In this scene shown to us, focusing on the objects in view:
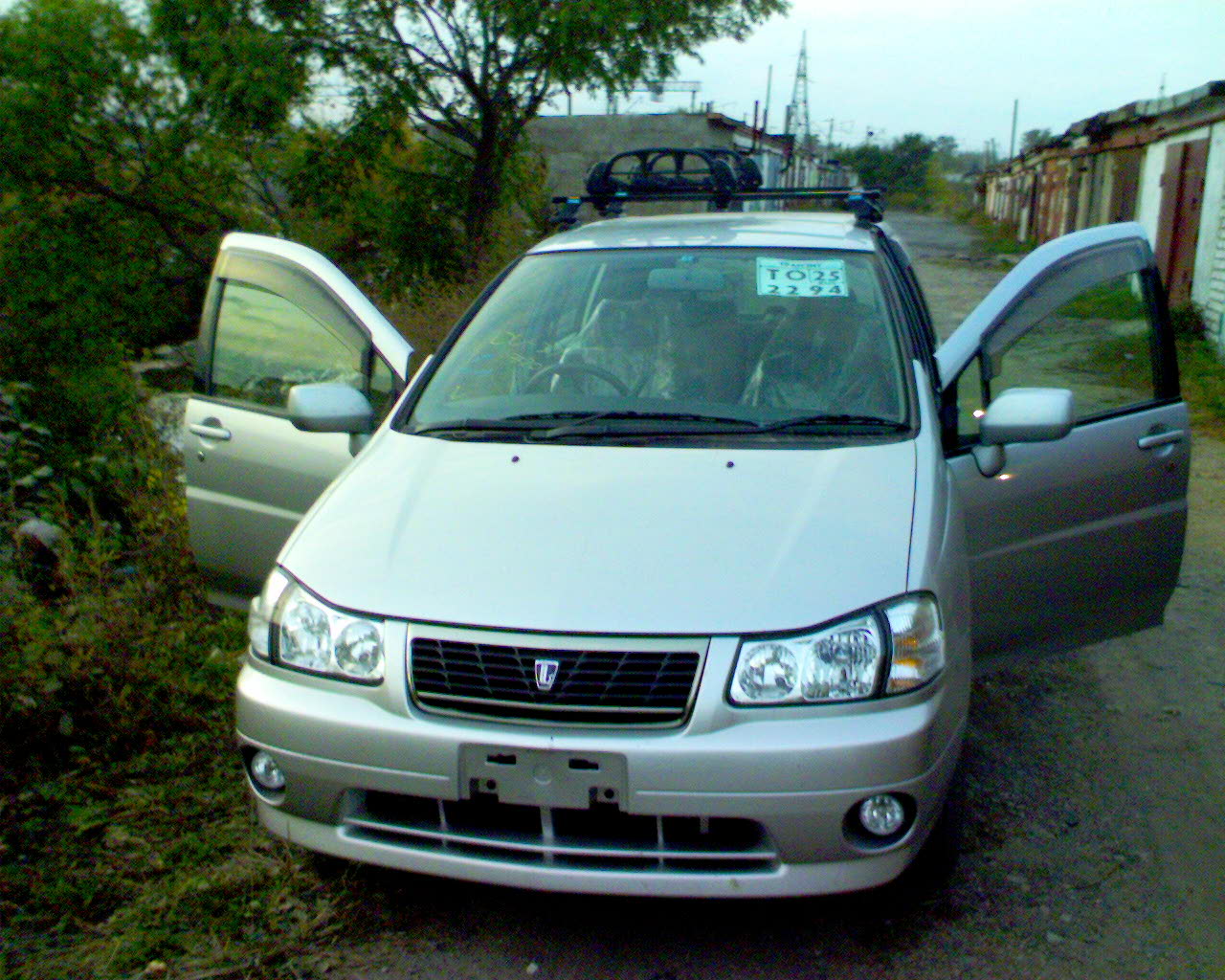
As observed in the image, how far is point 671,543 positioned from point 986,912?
1.24 meters

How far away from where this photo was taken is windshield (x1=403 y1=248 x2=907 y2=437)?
11.5 feet

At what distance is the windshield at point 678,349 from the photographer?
3.49 metres

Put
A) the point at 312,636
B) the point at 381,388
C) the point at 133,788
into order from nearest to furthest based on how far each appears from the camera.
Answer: the point at 312,636 → the point at 133,788 → the point at 381,388

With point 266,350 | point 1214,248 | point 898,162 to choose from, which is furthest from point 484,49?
point 898,162

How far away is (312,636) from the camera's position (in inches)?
111

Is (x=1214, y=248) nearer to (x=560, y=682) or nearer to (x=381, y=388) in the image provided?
(x=381, y=388)

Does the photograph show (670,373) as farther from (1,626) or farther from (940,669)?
(1,626)

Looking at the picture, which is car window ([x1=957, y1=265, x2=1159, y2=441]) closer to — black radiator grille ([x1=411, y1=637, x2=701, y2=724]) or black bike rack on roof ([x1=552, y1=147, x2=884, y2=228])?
black bike rack on roof ([x1=552, y1=147, x2=884, y2=228])

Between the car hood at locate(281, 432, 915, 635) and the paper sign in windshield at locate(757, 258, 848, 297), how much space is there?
0.82m

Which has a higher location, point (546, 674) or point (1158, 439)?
point (1158, 439)

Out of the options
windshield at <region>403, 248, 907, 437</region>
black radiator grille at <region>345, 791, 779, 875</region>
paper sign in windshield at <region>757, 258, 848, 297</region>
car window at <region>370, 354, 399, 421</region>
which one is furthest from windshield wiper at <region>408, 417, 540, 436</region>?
black radiator grille at <region>345, 791, 779, 875</region>

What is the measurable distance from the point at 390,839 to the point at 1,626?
6.45 ft

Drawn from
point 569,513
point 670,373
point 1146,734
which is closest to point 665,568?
point 569,513

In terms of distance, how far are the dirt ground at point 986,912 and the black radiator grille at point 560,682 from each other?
0.67m
